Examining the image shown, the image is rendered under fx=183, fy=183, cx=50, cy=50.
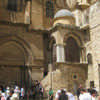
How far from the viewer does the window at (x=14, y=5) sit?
55.4 feet

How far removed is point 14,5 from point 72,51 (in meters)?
6.90

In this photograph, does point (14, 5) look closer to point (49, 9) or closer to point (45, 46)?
point (49, 9)

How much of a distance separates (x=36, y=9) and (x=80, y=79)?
25.7 feet

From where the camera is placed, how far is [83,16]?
17.1 m

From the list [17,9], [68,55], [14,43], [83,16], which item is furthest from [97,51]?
[17,9]

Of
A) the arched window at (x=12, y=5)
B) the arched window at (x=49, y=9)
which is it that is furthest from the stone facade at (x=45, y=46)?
the arched window at (x=49, y=9)

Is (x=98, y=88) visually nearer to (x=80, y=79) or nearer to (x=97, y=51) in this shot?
(x=80, y=79)

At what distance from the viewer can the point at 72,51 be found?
16406 mm

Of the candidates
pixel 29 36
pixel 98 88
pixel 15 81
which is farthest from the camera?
pixel 29 36

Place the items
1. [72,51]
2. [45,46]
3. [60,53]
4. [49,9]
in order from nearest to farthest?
[60,53] < [72,51] < [45,46] < [49,9]

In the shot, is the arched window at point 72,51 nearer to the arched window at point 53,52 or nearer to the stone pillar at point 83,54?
the stone pillar at point 83,54

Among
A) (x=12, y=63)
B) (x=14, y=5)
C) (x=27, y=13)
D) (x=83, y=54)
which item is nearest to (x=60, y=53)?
(x=83, y=54)

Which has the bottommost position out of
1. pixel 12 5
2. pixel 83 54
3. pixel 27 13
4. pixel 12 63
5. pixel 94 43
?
pixel 12 63

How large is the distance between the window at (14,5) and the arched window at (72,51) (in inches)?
219
